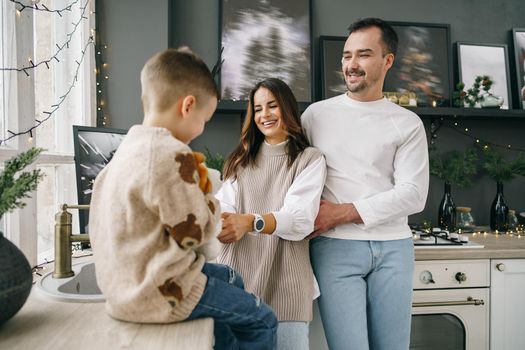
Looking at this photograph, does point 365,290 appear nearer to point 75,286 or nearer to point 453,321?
point 453,321

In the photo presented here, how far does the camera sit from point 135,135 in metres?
0.90

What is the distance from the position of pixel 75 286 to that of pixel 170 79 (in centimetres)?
75

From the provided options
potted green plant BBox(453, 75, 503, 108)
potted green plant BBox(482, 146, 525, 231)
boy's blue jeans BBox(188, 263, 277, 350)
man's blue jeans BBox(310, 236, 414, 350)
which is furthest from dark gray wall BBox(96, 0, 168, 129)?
potted green plant BBox(482, 146, 525, 231)

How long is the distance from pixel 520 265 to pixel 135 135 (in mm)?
2059

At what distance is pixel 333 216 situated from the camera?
153cm

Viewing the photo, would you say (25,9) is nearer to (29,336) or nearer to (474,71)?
(29,336)

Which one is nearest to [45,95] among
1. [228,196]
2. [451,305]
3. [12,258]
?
[228,196]

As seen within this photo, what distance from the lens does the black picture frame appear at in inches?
65.0

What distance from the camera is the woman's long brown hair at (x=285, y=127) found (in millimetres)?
1568

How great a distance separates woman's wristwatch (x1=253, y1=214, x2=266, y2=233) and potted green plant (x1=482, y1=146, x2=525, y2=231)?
1.89 metres

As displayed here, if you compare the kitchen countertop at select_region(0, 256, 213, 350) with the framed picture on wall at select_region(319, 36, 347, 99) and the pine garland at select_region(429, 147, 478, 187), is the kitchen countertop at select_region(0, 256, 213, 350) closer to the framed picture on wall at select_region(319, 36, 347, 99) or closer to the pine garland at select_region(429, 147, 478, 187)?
the framed picture on wall at select_region(319, 36, 347, 99)

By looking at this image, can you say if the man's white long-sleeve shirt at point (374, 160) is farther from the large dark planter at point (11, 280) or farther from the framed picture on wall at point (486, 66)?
the framed picture on wall at point (486, 66)

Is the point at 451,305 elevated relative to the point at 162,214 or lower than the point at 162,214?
lower

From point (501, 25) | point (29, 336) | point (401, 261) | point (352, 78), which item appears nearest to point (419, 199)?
point (401, 261)
